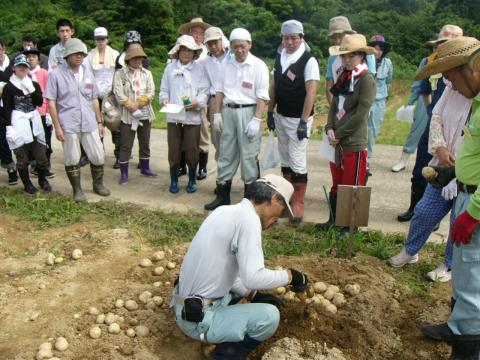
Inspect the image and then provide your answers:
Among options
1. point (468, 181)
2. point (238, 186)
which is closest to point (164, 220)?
point (238, 186)

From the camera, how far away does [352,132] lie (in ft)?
15.1

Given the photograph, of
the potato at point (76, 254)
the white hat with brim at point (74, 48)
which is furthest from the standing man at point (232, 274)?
the white hat with brim at point (74, 48)

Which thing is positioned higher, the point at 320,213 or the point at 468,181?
the point at 468,181

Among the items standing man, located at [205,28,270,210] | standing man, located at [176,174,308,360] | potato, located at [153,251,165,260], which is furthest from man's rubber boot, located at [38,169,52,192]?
standing man, located at [176,174,308,360]

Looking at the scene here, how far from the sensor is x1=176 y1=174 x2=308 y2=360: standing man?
2848 millimetres

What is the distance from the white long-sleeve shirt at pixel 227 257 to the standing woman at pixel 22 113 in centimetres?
377

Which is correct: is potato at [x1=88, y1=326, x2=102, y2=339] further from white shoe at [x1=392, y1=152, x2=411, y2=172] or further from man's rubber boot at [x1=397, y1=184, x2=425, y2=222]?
white shoe at [x1=392, y1=152, x2=411, y2=172]

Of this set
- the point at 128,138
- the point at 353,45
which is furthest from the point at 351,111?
the point at 128,138

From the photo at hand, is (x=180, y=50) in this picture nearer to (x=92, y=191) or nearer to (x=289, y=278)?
(x=92, y=191)

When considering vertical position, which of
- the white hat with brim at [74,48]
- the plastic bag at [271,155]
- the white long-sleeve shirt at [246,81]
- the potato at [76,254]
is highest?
the white hat with brim at [74,48]

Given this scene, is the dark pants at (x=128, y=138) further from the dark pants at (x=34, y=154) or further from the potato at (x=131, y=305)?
the potato at (x=131, y=305)

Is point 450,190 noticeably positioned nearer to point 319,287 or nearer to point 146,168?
point 319,287

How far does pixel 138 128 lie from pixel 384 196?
3.30m

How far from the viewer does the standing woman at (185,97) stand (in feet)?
19.5
